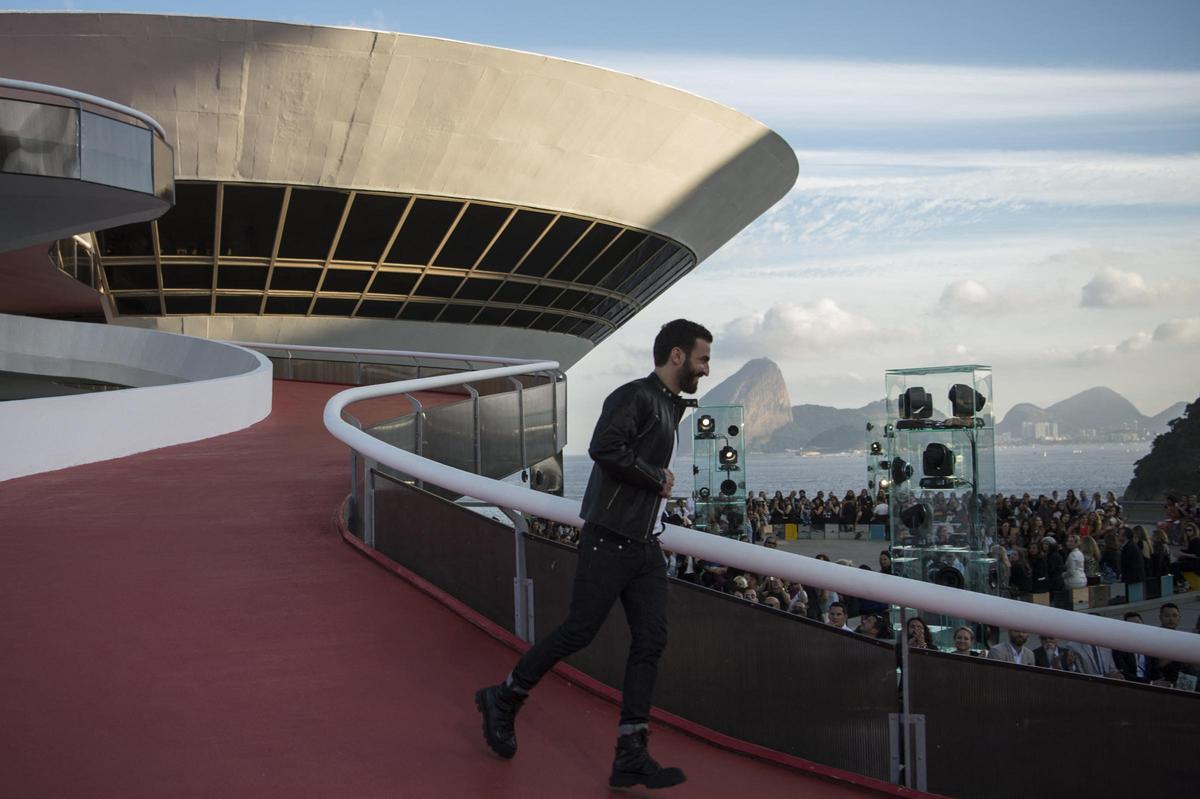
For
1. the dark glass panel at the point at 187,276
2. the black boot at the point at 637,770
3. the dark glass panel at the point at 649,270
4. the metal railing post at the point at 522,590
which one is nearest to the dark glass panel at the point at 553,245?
the dark glass panel at the point at 649,270

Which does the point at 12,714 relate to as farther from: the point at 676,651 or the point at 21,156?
the point at 21,156

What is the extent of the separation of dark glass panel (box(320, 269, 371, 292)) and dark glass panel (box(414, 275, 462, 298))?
60.1 inches

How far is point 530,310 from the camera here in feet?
118

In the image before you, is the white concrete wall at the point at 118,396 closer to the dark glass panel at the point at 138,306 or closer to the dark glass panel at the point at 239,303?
the dark glass panel at the point at 138,306

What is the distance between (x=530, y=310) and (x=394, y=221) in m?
6.49

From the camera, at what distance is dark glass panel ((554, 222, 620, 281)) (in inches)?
1324

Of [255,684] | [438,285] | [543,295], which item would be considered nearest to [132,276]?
[438,285]

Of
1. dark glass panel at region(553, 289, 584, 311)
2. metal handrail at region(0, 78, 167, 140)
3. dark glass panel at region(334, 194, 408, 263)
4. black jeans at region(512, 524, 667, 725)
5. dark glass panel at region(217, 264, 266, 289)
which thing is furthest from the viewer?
dark glass panel at region(553, 289, 584, 311)

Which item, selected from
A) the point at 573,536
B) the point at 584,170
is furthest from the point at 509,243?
the point at 573,536

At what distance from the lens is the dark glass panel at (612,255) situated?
34.8 meters

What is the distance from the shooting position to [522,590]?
5707 millimetres

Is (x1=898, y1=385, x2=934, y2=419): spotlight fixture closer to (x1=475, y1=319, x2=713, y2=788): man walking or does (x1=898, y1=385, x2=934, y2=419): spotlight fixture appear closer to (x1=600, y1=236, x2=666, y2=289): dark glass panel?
(x1=475, y1=319, x2=713, y2=788): man walking

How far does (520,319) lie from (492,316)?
1183mm

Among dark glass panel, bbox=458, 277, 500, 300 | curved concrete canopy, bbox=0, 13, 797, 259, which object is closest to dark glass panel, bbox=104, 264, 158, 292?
curved concrete canopy, bbox=0, 13, 797, 259
